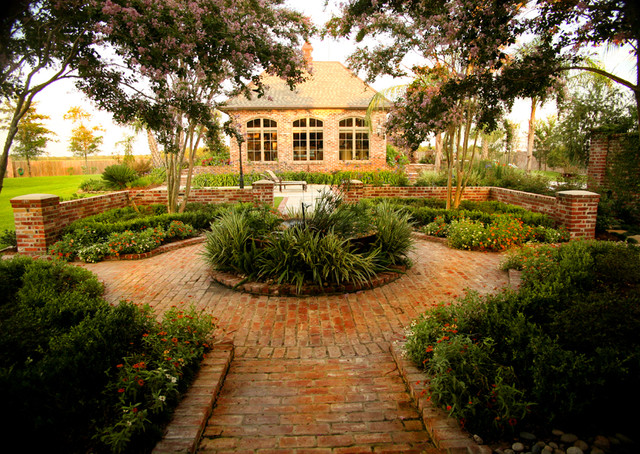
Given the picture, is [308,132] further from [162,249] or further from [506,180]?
[162,249]

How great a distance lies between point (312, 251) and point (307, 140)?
16.2 metres

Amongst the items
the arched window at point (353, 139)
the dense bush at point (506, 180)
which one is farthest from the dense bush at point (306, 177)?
the dense bush at point (506, 180)

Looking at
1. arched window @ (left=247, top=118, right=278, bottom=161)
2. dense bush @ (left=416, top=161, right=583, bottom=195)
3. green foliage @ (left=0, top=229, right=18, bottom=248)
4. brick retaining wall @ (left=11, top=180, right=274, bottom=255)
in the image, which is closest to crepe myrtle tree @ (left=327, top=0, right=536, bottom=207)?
dense bush @ (left=416, top=161, right=583, bottom=195)

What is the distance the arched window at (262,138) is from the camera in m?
19.9

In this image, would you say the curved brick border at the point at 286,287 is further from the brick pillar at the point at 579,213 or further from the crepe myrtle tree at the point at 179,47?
the brick pillar at the point at 579,213

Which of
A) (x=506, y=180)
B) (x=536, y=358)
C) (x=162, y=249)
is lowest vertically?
(x=162, y=249)

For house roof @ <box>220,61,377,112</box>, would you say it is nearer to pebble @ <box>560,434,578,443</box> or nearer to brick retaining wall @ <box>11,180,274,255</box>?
brick retaining wall @ <box>11,180,274,255</box>

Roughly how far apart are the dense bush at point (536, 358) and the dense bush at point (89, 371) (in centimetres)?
167

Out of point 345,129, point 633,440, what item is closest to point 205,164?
point 345,129

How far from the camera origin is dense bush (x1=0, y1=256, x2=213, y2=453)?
1.72 m

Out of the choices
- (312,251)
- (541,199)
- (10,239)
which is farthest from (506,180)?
(10,239)

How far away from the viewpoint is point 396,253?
529 cm

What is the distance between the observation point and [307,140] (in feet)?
65.3

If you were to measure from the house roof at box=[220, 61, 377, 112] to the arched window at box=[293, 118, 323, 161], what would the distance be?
3.21ft
